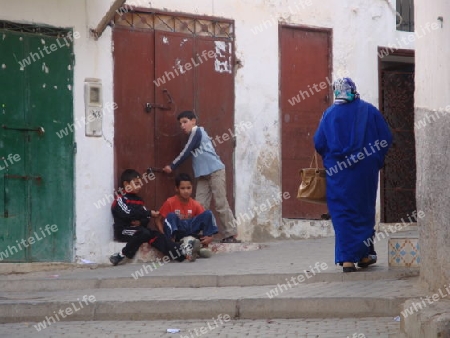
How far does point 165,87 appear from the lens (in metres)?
12.2

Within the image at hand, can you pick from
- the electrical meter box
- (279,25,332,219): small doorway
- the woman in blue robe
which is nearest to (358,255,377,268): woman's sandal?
the woman in blue robe

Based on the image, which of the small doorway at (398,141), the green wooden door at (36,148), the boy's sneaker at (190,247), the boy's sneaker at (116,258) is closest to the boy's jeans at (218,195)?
the boy's sneaker at (190,247)

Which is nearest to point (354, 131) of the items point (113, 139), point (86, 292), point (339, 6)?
point (86, 292)

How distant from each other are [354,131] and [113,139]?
3.57 metres

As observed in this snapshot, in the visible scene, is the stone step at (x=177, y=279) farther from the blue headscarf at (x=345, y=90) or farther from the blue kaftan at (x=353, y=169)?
the blue headscarf at (x=345, y=90)

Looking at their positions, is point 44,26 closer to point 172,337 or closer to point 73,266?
point 73,266

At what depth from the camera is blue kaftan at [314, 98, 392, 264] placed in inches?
355

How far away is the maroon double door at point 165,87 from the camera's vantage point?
1191cm

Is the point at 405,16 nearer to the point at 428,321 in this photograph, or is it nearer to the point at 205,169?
the point at 205,169

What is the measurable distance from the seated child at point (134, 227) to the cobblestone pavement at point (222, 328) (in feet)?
10.2

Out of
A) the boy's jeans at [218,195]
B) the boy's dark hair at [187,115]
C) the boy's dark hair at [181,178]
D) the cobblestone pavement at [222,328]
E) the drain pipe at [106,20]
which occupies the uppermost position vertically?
the drain pipe at [106,20]

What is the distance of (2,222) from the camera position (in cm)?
1083

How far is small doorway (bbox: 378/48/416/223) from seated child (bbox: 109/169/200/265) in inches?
167

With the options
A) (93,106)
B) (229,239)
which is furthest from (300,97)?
(93,106)
